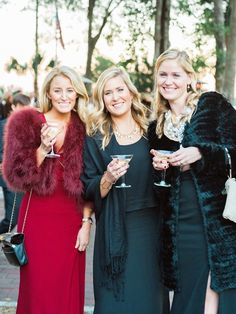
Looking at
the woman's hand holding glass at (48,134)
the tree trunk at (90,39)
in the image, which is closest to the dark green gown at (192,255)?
the woman's hand holding glass at (48,134)

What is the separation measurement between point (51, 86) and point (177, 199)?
4.52ft

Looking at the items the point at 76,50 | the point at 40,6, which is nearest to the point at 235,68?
the point at 40,6

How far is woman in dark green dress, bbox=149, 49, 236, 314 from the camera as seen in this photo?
3248mm

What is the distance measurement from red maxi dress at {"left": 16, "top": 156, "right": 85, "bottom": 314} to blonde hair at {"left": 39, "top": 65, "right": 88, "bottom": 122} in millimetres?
479

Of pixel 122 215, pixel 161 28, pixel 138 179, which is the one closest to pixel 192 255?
pixel 122 215

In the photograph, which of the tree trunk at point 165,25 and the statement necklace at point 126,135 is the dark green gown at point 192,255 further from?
the tree trunk at point 165,25

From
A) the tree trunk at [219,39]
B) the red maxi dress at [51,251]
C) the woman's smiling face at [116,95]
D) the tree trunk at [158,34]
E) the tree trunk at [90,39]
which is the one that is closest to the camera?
the woman's smiling face at [116,95]

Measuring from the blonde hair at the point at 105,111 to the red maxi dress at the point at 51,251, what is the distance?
40 centimetres

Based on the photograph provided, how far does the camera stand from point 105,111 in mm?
3738

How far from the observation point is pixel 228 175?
3.29 m

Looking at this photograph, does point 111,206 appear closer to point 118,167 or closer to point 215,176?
point 118,167

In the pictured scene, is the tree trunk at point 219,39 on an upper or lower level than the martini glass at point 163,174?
upper

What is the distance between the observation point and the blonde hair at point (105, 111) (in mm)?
3627

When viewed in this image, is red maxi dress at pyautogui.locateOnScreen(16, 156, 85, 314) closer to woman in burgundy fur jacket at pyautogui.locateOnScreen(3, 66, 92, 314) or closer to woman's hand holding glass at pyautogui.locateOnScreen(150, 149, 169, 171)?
woman in burgundy fur jacket at pyautogui.locateOnScreen(3, 66, 92, 314)
